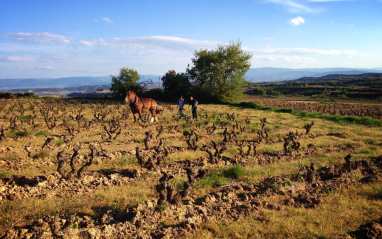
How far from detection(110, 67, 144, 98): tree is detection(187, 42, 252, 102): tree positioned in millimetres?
14405

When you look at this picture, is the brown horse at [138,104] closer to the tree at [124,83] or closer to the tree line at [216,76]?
the tree line at [216,76]

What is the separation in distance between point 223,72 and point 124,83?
70.0 feet

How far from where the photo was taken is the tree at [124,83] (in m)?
44.2

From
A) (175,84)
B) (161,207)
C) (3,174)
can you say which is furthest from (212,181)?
(175,84)

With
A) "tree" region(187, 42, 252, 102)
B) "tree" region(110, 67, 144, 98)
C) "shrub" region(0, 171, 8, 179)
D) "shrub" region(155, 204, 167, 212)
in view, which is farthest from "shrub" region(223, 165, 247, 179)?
"tree" region(110, 67, 144, 98)

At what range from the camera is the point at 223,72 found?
131 feet

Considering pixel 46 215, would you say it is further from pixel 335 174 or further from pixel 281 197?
pixel 335 174

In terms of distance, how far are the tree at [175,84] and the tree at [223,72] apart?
3142 mm

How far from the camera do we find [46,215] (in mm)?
4641

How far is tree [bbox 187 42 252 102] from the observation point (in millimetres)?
39406

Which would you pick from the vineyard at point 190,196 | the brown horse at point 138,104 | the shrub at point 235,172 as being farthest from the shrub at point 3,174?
the brown horse at point 138,104

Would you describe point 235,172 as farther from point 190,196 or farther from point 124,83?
point 124,83

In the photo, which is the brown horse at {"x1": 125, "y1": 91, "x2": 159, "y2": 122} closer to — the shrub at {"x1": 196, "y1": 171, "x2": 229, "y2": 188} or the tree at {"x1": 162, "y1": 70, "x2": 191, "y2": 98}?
the shrub at {"x1": 196, "y1": 171, "x2": 229, "y2": 188}

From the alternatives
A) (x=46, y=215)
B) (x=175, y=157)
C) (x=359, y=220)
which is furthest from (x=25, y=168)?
(x=359, y=220)
